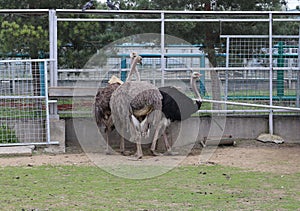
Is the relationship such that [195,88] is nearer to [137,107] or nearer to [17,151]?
[137,107]

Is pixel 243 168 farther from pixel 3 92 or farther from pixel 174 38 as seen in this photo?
pixel 174 38

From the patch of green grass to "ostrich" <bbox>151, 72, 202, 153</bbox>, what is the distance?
1.47 metres

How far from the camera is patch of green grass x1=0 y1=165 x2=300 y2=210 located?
22.1ft

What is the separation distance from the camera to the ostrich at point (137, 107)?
9773 mm

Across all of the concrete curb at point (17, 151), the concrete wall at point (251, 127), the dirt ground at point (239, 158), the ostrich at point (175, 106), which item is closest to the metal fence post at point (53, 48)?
the dirt ground at point (239, 158)

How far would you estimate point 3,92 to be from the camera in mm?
10953

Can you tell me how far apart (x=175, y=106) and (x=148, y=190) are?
3.14 m

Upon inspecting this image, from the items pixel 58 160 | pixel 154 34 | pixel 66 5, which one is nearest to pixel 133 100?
pixel 58 160

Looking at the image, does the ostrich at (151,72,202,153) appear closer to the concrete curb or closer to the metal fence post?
the metal fence post

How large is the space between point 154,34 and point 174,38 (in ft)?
2.55

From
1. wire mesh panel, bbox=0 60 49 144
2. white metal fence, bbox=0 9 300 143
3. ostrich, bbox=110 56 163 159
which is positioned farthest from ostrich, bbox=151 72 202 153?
wire mesh panel, bbox=0 60 49 144

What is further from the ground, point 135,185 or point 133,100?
point 133,100

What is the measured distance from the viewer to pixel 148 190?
7.49 m

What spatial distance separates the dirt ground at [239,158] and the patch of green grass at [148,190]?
43 centimetres
